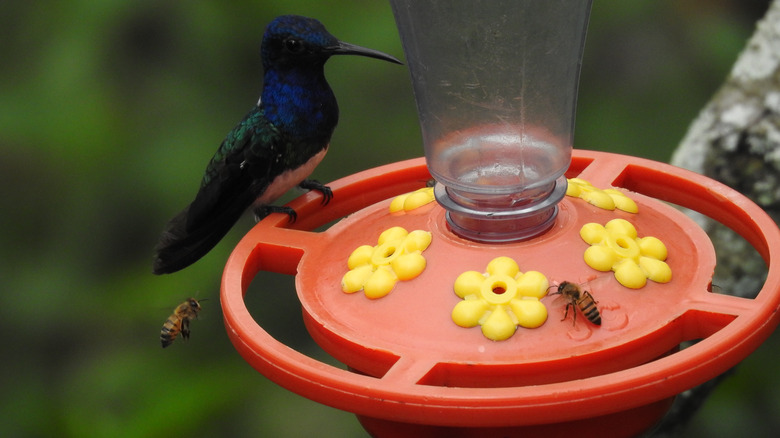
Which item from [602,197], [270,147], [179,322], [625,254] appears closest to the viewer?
[625,254]

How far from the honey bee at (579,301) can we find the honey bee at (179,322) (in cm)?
123

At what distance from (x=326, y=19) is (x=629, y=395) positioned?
2338 millimetres

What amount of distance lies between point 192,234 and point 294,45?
0.62m

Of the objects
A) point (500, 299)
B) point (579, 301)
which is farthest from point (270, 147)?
point (579, 301)

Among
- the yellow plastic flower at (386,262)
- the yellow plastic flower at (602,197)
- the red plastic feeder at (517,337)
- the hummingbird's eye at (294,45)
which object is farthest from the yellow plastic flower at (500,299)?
the hummingbird's eye at (294,45)

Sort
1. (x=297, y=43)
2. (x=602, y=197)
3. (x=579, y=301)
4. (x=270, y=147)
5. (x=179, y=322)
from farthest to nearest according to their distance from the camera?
(x=270, y=147) < (x=297, y=43) < (x=179, y=322) < (x=602, y=197) < (x=579, y=301)

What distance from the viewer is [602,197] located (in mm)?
2305

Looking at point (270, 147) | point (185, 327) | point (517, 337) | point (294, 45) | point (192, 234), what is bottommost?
point (185, 327)

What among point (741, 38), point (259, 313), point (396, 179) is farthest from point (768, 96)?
point (259, 313)

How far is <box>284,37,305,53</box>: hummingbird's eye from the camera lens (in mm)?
2969

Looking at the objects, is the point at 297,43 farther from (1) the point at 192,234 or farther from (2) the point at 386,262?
(2) the point at 386,262

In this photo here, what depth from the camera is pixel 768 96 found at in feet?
11.3

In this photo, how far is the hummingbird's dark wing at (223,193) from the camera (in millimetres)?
3012

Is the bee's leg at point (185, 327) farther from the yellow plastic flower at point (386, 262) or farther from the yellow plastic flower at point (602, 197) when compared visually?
the yellow plastic flower at point (602, 197)
